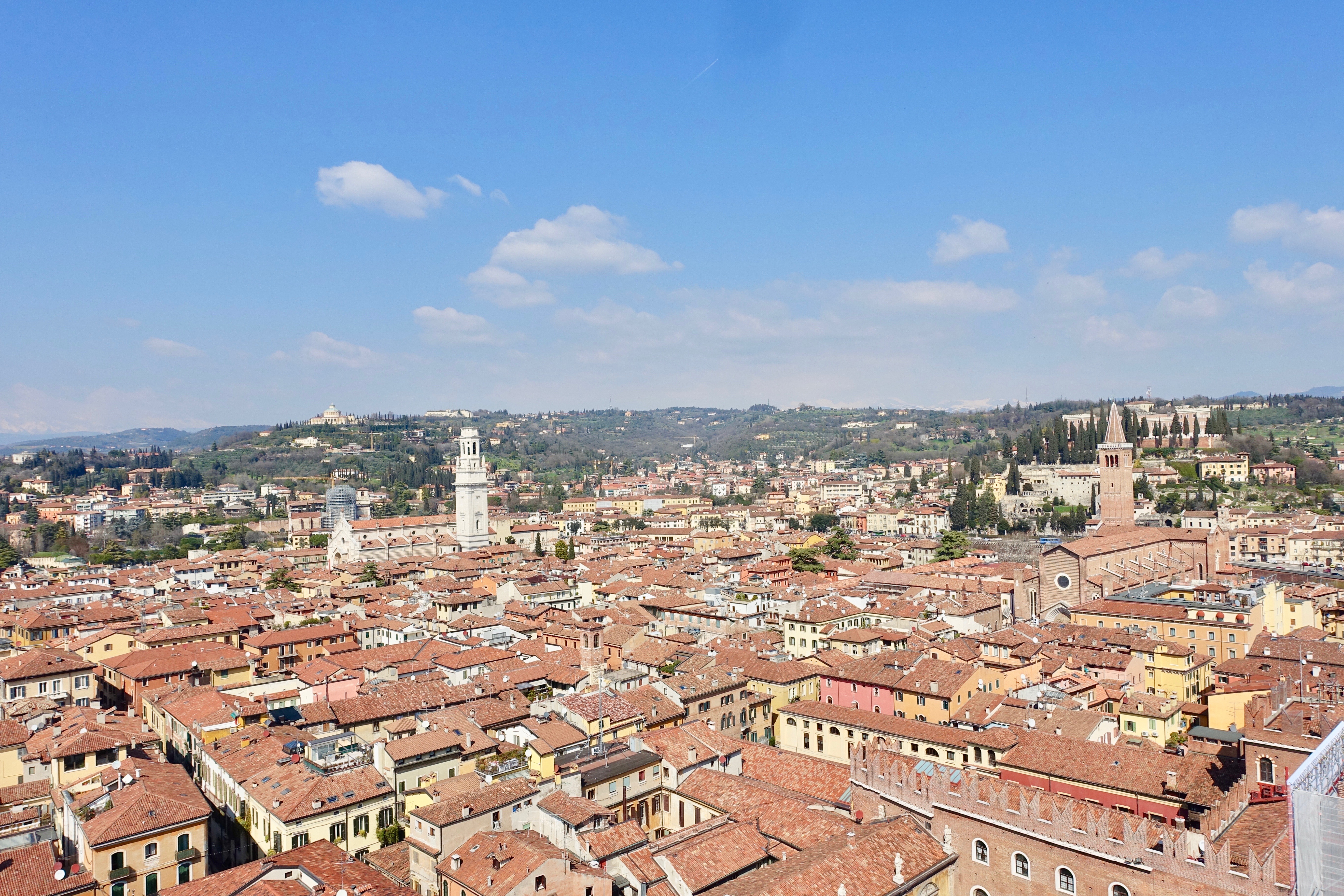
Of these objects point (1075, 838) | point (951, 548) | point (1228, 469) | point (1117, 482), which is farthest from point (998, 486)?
point (1075, 838)

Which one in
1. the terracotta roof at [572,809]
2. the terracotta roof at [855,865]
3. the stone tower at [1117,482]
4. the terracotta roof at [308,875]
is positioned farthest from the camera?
the stone tower at [1117,482]

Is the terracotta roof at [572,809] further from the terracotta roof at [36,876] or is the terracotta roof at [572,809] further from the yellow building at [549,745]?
the terracotta roof at [36,876]

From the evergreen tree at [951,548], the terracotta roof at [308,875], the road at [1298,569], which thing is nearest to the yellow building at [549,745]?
the terracotta roof at [308,875]

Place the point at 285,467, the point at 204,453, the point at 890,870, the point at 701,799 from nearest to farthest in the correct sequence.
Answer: the point at 890,870 → the point at 701,799 → the point at 285,467 → the point at 204,453

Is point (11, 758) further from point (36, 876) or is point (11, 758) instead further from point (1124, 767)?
point (1124, 767)

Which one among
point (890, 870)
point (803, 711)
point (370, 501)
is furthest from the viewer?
point (370, 501)

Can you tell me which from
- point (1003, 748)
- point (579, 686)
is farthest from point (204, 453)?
point (1003, 748)

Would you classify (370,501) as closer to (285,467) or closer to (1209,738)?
(285,467)
